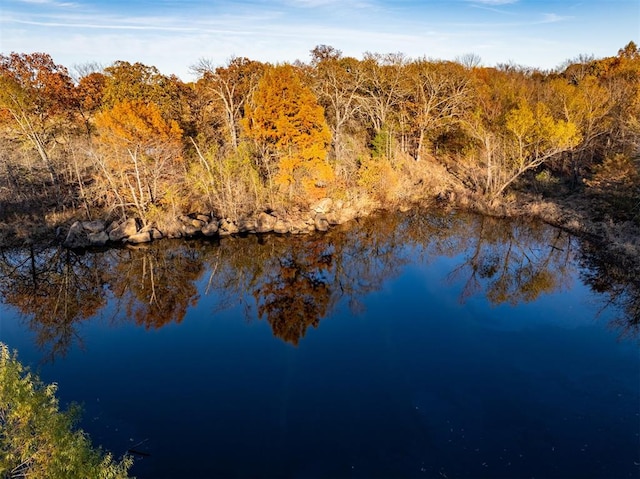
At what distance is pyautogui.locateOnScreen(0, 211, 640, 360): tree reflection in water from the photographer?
22812 mm

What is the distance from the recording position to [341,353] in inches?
757

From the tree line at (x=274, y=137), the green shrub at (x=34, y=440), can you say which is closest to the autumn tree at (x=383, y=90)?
the tree line at (x=274, y=137)

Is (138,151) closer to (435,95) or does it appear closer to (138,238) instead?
(138,238)

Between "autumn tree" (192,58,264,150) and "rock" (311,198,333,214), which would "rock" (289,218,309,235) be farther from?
"autumn tree" (192,58,264,150)

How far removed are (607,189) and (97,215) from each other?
43.7m

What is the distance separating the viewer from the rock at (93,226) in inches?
1248

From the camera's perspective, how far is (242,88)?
127ft

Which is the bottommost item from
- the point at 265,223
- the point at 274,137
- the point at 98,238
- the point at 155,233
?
the point at 98,238

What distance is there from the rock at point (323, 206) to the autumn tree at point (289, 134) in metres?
0.96

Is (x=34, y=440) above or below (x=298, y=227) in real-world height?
above

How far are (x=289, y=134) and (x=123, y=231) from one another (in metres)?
16.3

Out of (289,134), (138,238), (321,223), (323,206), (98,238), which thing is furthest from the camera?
(323,206)

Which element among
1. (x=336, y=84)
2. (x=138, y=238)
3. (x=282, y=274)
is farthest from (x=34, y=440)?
(x=336, y=84)

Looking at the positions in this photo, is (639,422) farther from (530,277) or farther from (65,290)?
(65,290)
